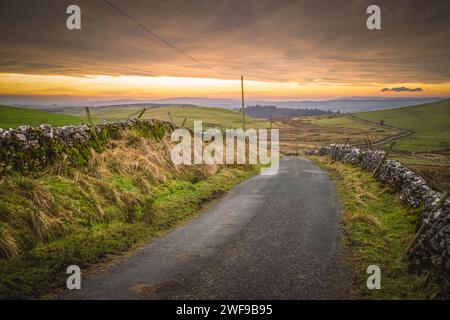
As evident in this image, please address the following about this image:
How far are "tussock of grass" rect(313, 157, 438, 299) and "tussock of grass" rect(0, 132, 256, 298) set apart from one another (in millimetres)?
5626

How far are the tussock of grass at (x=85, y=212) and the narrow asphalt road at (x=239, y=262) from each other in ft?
2.93

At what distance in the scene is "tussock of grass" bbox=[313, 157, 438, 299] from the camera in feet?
21.9

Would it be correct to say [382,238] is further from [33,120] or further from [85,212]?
[33,120]

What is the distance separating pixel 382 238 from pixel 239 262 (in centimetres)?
460

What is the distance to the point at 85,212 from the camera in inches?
407

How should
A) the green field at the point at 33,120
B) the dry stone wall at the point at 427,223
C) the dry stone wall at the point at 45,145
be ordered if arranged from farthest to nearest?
the green field at the point at 33,120
the dry stone wall at the point at 45,145
the dry stone wall at the point at 427,223

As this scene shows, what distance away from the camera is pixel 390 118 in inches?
7239

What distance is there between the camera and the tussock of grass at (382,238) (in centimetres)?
667

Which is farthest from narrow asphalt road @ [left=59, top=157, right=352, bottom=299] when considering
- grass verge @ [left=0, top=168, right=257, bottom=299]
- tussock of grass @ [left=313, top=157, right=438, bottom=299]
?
grass verge @ [left=0, top=168, right=257, bottom=299]

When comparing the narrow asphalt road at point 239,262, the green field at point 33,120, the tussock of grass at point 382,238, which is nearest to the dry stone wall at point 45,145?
the narrow asphalt road at point 239,262

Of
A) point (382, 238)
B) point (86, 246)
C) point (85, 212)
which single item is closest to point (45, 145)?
point (85, 212)

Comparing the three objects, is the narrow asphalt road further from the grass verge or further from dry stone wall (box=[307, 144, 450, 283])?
dry stone wall (box=[307, 144, 450, 283])

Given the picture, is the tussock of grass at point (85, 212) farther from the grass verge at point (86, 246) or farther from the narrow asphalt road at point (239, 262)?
the narrow asphalt road at point (239, 262)

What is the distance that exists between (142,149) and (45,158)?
5.65 m
